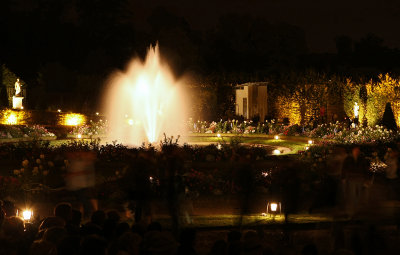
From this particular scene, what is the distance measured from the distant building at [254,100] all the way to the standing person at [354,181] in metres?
27.5

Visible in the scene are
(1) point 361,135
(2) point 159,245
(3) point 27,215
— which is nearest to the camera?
(2) point 159,245

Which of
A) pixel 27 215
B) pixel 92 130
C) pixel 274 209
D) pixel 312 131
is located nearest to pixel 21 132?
pixel 92 130

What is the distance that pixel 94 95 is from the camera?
4219 cm

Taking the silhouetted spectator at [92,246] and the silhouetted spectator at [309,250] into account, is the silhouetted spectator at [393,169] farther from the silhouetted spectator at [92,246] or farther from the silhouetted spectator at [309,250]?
the silhouetted spectator at [92,246]

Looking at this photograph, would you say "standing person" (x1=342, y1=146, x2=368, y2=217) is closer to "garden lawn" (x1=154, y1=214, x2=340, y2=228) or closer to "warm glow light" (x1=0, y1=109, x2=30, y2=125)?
"garden lawn" (x1=154, y1=214, x2=340, y2=228)

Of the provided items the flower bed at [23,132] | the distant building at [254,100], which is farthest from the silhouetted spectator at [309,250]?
the distant building at [254,100]

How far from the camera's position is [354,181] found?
965 cm

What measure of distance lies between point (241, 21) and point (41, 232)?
164 feet

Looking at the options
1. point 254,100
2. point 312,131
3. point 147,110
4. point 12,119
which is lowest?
point 312,131

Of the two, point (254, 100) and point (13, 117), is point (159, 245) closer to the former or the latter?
point (13, 117)

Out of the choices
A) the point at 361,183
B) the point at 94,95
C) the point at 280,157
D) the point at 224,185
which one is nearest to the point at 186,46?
the point at 94,95

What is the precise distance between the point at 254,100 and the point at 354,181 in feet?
92.2

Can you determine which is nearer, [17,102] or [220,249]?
[220,249]

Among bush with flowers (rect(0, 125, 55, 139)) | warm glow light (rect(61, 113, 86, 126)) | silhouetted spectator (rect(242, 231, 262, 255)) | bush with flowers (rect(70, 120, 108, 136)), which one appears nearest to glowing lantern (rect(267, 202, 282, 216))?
silhouetted spectator (rect(242, 231, 262, 255))
